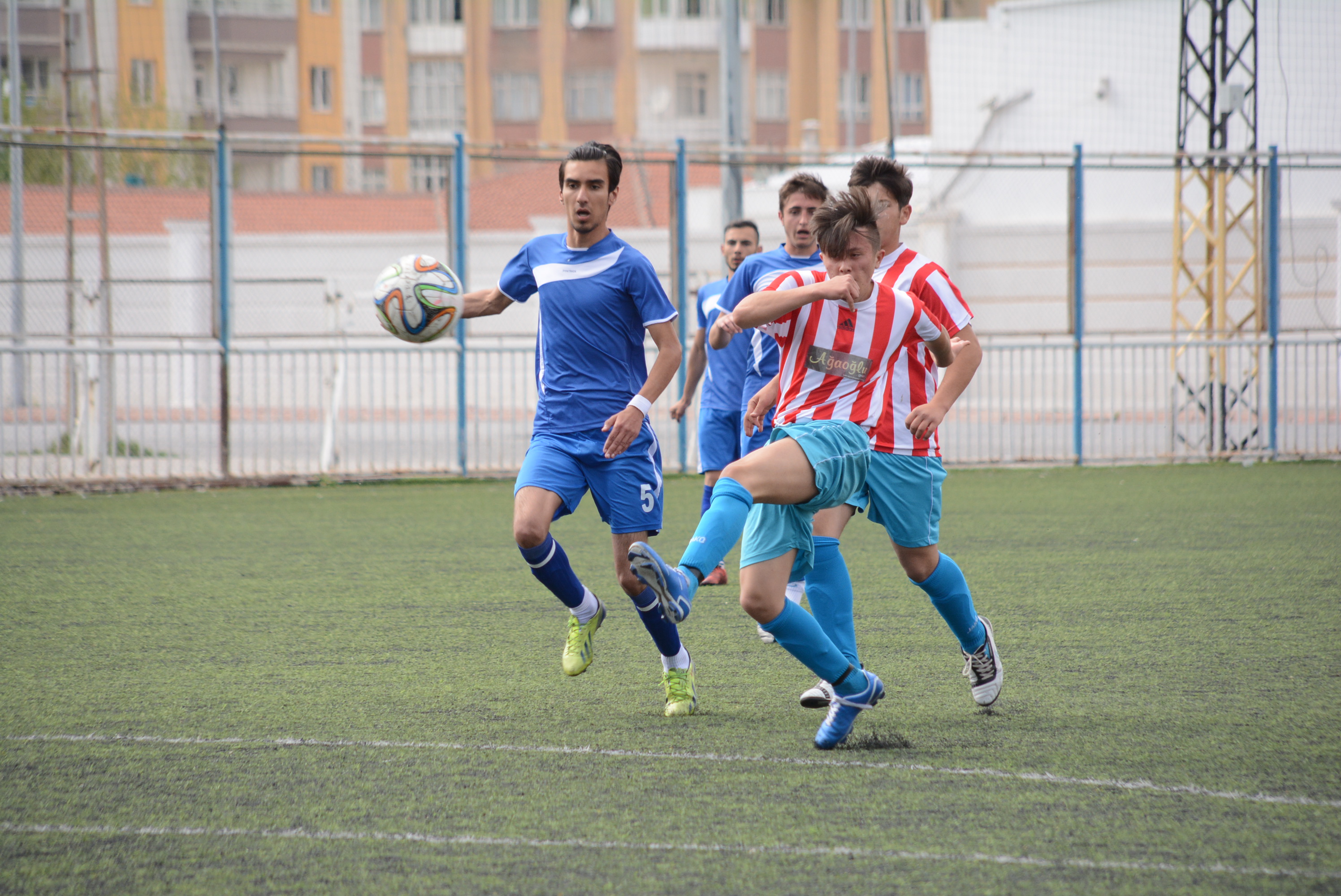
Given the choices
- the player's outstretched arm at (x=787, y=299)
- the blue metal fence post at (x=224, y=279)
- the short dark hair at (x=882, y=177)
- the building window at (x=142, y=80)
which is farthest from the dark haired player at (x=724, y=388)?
the building window at (x=142, y=80)

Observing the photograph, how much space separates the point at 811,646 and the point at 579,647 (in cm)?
110

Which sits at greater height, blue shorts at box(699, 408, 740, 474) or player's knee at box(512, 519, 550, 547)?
blue shorts at box(699, 408, 740, 474)

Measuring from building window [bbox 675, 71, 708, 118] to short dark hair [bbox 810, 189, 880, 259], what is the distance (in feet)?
122

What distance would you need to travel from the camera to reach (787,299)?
3.83 metres

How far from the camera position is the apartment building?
36062 mm

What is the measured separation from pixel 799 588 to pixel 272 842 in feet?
11.0

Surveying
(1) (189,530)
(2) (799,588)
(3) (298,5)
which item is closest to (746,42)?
(3) (298,5)

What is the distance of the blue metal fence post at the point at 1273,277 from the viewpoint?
13484mm

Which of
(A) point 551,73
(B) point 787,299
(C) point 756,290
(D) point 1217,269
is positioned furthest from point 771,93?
(B) point 787,299

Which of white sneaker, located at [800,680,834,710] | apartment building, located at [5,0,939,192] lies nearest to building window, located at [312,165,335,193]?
apartment building, located at [5,0,939,192]

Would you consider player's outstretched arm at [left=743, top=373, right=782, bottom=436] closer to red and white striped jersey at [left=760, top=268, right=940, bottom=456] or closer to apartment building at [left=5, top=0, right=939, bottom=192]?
red and white striped jersey at [left=760, top=268, right=940, bottom=456]

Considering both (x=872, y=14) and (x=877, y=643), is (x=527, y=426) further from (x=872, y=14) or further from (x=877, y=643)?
(x=872, y=14)

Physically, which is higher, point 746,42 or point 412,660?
point 746,42

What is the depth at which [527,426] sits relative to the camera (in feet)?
54.0
